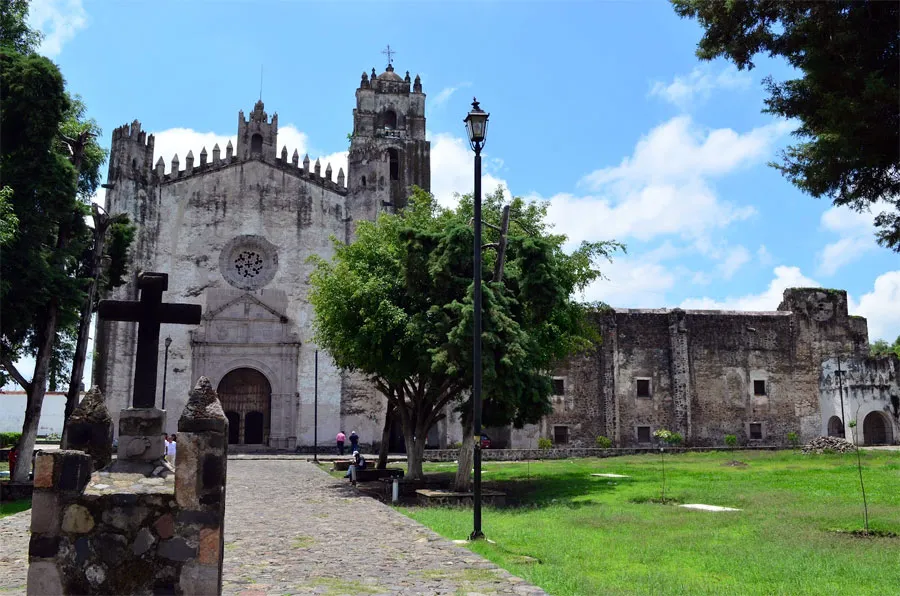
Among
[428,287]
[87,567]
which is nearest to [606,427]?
[428,287]

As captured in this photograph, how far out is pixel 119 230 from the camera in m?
20.2

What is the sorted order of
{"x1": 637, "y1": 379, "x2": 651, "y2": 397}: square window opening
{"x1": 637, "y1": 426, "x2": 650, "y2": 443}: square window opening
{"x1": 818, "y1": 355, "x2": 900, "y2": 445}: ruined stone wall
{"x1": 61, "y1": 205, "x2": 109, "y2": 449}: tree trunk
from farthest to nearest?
1. {"x1": 637, "y1": 379, "x2": 651, "y2": 397}: square window opening
2. {"x1": 637, "y1": 426, "x2": 650, "y2": 443}: square window opening
3. {"x1": 818, "y1": 355, "x2": 900, "y2": 445}: ruined stone wall
4. {"x1": 61, "y1": 205, "x2": 109, "y2": 449}: tree trunk

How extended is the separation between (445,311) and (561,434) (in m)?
21.4

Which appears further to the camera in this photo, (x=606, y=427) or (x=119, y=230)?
(x=606, y=427)

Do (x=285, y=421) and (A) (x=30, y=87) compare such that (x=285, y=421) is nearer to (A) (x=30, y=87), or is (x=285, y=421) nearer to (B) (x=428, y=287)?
(B) (x=428, y=287)

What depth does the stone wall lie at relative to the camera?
5.06 meters

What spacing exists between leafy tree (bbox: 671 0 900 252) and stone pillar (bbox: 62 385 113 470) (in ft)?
23.2

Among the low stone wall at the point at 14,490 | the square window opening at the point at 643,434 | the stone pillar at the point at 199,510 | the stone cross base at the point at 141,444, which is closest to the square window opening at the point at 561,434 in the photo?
the square window opening at the point at 643,434

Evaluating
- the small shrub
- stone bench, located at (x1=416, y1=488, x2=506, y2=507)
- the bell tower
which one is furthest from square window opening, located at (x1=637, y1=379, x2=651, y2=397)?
the small shrub

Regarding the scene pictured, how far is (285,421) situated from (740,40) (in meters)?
25.0

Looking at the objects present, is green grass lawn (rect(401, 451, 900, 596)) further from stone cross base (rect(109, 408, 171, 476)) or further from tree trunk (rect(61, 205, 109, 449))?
tree trunk (rect(61, 205, 109, 449))

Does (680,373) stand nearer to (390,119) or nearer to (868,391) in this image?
(868,391)

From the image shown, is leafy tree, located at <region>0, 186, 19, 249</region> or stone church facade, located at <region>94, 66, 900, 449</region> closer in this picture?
leafy tree, located at <region>0, 186, 19, 249</region>

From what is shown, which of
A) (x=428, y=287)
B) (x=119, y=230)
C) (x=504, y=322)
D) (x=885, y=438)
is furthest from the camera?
(x=885, y=438)
